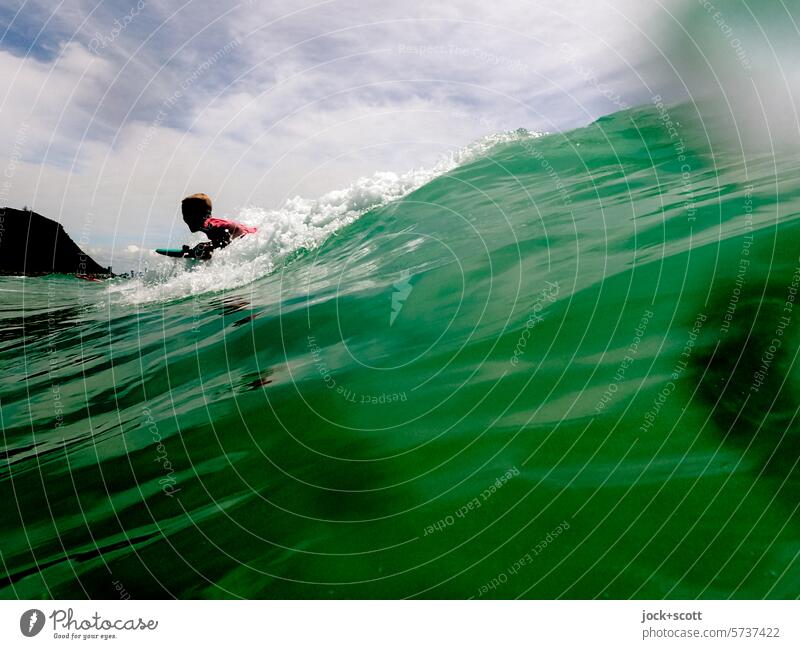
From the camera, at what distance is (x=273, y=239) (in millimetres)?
11516

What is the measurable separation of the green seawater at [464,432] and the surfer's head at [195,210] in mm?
2989

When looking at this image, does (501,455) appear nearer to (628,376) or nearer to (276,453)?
(628,376)

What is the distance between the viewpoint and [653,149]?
38.2 feet

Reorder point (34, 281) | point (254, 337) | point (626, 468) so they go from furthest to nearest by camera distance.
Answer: point (34, 281) < point (254, 337) < point (626, 468)

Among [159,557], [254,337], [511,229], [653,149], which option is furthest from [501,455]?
[653,149]

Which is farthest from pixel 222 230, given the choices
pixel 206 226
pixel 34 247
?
pixel 34 247

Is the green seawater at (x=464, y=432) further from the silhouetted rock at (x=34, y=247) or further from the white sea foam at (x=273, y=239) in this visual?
the silhouetted rock at (x=34, y=247)

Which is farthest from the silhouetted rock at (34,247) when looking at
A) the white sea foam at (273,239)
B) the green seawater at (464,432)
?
the green seawater at (464,432)

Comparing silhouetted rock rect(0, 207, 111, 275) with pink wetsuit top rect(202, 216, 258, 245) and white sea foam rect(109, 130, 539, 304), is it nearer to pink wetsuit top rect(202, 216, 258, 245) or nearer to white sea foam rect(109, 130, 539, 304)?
white sea foam rect(109, 130, 539, 304)

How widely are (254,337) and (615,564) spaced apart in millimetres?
4716

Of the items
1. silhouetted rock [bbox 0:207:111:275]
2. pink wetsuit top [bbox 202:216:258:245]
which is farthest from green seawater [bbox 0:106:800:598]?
silhouetted rock [bbox 0:207:111:275]

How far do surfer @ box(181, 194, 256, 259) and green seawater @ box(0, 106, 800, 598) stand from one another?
2.99 metres

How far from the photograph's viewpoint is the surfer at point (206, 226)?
9266 mm

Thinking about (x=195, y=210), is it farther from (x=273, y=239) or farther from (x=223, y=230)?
(x=273, y=239)
